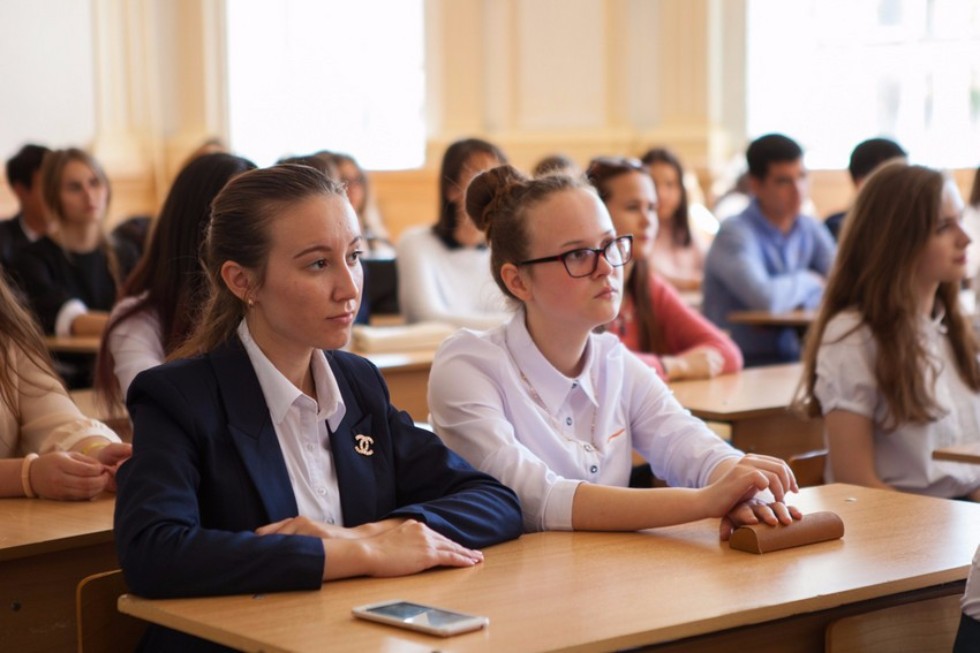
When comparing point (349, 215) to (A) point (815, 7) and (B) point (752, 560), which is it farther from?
(A) point (815, 7)

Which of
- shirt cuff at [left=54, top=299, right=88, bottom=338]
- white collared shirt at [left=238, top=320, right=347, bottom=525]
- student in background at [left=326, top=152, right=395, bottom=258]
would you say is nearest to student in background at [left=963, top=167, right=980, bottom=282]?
student in background at [left=326, top=152, right=395, bottom=258]

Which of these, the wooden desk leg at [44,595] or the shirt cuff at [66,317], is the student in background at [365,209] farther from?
the wooden desk leg at [44,595]

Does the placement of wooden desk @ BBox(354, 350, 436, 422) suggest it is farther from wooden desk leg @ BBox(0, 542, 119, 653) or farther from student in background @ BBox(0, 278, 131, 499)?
wooden desk leg @ BBox(0, 542, 119, 653)

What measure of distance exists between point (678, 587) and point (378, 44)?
8.27 m

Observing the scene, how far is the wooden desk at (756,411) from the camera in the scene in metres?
3.29

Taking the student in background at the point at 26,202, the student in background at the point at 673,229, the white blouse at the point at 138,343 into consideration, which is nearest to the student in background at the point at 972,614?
the white blouse at the point at 138,343

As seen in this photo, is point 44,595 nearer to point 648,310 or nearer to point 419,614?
point 419,614

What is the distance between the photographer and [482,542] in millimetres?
1911

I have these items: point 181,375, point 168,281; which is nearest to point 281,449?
point 181,375

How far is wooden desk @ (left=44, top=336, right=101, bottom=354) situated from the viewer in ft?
15.2

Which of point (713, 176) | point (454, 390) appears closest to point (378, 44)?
point (713, 176)

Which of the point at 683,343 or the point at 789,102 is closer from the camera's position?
the point at 683,343

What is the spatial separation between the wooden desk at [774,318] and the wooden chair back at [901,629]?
3023 mm

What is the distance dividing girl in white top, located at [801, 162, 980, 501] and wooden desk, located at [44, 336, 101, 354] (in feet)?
8.44
